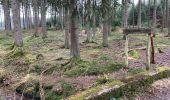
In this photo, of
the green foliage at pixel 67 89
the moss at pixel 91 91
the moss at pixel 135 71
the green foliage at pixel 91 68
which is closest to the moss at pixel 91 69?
the green foliage at pixel 91 68

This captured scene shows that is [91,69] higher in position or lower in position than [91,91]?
higher

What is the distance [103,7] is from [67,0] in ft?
5.19

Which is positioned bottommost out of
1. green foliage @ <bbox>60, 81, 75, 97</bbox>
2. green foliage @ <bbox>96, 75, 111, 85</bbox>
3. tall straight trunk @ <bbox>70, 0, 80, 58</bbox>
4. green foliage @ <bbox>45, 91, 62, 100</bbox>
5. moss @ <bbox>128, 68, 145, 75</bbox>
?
green foliage @ <bbox>45, 91, 62, 100</bbox>

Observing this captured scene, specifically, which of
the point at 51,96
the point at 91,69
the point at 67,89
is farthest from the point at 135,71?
the point at 51,96

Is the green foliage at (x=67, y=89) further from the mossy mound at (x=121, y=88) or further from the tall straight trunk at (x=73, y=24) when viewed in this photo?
the tall straight trunk at (x=73, y=24)

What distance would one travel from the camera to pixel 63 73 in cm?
1080

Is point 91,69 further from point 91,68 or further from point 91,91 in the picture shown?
point 91,91

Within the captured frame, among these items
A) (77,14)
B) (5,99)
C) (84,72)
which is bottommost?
(5,99)

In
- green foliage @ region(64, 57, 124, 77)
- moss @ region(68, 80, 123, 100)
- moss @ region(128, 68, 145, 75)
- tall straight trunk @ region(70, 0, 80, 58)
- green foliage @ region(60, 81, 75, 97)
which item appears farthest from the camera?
tall straight trunk @ region(70, 0, 80, 58)

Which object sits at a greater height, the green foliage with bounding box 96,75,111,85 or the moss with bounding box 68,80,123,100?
the green foliage with bounding box 96,75,111,85

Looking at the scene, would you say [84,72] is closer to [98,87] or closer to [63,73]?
[63,73]

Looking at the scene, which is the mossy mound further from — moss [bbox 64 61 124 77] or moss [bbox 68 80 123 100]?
moss [bbox 64 61 124 77]

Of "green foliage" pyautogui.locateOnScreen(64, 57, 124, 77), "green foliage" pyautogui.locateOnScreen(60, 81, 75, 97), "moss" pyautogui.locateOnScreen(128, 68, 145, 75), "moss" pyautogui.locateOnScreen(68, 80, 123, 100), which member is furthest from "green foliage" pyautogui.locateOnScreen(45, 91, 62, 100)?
"moss" pyautogui.locateOnScreen(128, 68, 145, 75)

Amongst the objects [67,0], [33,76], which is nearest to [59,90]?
[33,76]
